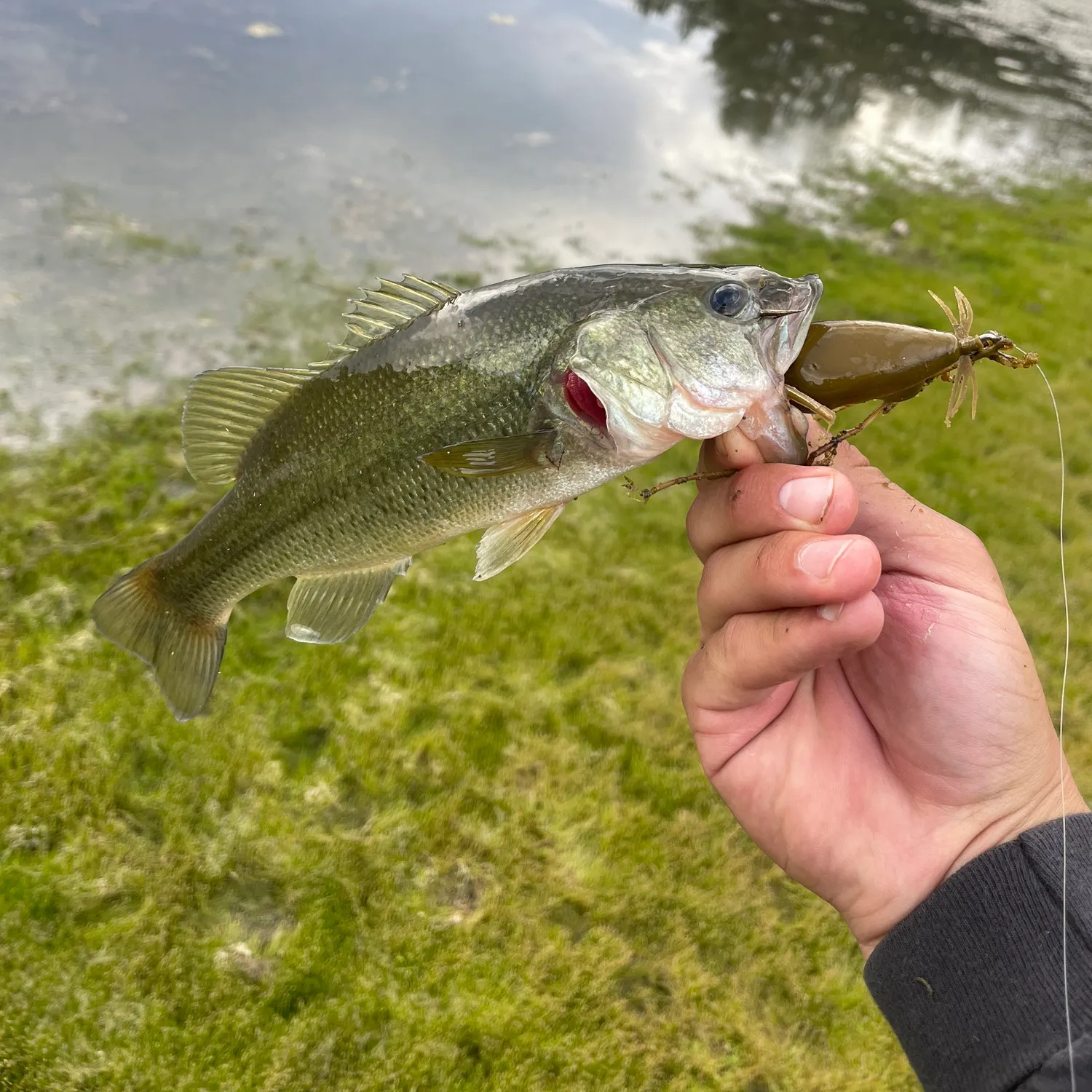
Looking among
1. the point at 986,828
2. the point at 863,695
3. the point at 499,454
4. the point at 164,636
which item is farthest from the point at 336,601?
the point at 986,828

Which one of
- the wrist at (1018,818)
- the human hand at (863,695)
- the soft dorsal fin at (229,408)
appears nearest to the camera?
the human hand at (863,695)

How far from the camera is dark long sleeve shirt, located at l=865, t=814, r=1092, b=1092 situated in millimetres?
1407

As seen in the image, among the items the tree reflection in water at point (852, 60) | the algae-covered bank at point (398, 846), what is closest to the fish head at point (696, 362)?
the algae-covered bank at point (398, 846)

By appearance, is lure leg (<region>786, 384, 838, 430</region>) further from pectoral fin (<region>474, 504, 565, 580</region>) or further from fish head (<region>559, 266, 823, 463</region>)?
pectoral fin (<region>474, 504, 565, 580</region>)

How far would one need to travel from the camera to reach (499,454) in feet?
5.04

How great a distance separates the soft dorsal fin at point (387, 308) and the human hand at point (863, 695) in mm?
740

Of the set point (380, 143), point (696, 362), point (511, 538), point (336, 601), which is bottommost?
point (380, 143)

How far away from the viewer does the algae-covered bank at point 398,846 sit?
7.34ft

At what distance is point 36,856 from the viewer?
8.04 feet

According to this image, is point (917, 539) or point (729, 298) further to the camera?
point (917, 539)

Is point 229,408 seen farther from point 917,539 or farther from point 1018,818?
point 1018,818

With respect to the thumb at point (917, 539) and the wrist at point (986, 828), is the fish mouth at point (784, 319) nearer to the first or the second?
the thumb at point (917, 539)

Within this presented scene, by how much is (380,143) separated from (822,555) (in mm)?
6967

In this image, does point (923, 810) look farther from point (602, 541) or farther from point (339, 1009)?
point (602, 541)
